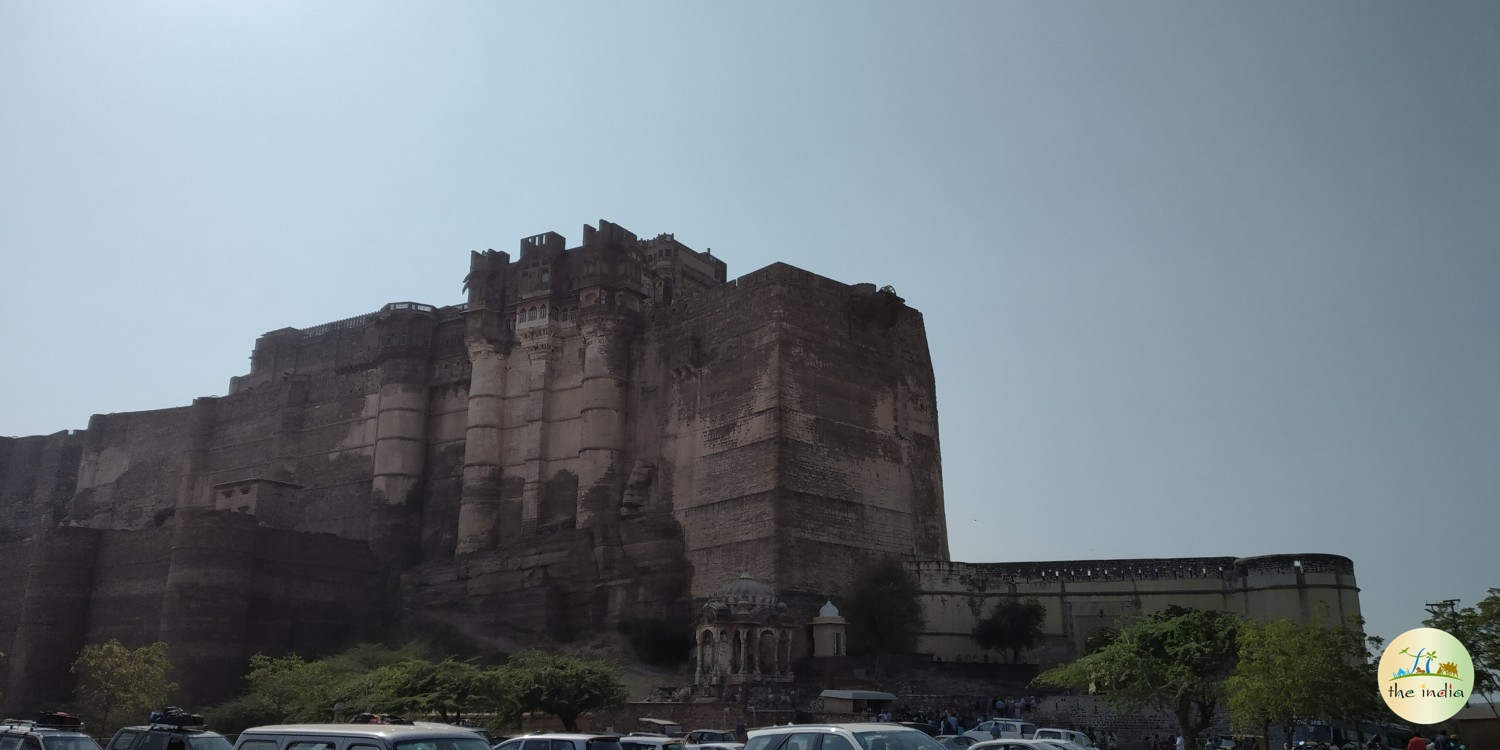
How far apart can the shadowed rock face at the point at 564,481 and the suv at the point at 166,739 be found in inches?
785

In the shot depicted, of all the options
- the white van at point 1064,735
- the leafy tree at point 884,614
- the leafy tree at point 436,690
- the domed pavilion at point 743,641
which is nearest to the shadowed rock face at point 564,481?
the leafy tree at point 884,614

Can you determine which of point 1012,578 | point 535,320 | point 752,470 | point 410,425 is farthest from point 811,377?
point 410,425

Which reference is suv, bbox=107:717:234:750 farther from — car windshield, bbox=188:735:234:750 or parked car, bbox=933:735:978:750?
parked car, bbox=933:735:978:750

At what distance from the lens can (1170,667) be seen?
20.4 metres

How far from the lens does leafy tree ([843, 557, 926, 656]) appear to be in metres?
30.4

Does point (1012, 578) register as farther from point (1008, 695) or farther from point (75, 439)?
point (75, 439)

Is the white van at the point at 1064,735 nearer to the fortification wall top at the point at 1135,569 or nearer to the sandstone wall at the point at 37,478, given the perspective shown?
the fortification wall top at the point at 1135,569

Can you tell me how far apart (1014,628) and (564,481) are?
1365 centimetres

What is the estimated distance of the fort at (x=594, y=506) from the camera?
105 ft

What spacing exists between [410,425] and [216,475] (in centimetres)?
1019

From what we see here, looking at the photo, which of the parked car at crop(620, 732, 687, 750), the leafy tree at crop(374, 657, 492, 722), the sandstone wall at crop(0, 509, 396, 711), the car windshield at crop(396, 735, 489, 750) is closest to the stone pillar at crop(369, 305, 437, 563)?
the sandstone wall at crop(0, 509, 396, 711)

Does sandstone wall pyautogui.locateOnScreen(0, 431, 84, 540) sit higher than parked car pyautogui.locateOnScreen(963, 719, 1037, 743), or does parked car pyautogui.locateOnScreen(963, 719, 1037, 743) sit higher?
sandstone wall pyautogui.locateOnScreen(0, 431, 84, 540)

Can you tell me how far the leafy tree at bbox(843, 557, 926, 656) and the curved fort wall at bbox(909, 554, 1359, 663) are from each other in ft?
3.18

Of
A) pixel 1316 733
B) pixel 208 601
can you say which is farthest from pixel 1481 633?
pixel 208 601
